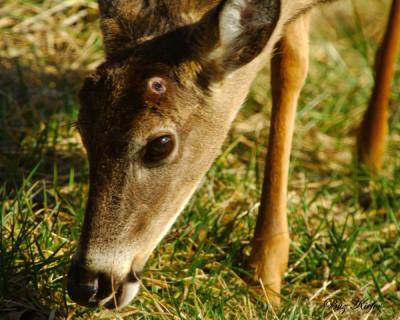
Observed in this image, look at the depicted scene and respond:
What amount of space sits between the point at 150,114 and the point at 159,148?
171mm

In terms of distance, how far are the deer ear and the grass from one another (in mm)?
1199

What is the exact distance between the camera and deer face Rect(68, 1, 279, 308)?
307 cm

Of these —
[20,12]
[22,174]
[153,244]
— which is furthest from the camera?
[20,12]

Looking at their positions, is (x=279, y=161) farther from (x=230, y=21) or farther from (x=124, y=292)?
(x=124, y=292)

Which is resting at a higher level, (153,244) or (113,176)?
(113,176)

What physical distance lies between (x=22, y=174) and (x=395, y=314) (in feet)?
8.26

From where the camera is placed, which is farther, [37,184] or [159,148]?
[37,184]

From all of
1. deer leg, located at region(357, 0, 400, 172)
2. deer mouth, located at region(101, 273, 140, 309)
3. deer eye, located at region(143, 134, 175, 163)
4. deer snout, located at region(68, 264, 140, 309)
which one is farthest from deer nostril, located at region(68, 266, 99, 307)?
deer leg, located at region(357, 0, 400, 172)

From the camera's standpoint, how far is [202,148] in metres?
3.43

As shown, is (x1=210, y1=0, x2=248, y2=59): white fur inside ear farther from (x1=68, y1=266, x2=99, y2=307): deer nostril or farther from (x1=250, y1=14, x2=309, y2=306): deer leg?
(x1=68, y1=266, x2=99, y2=307): deer nostril

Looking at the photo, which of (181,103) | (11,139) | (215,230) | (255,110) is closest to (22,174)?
(11,139)

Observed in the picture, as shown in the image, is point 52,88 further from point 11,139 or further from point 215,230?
point 215,230

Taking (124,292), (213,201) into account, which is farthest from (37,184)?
(124,292)

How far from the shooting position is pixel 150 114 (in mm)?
3115
